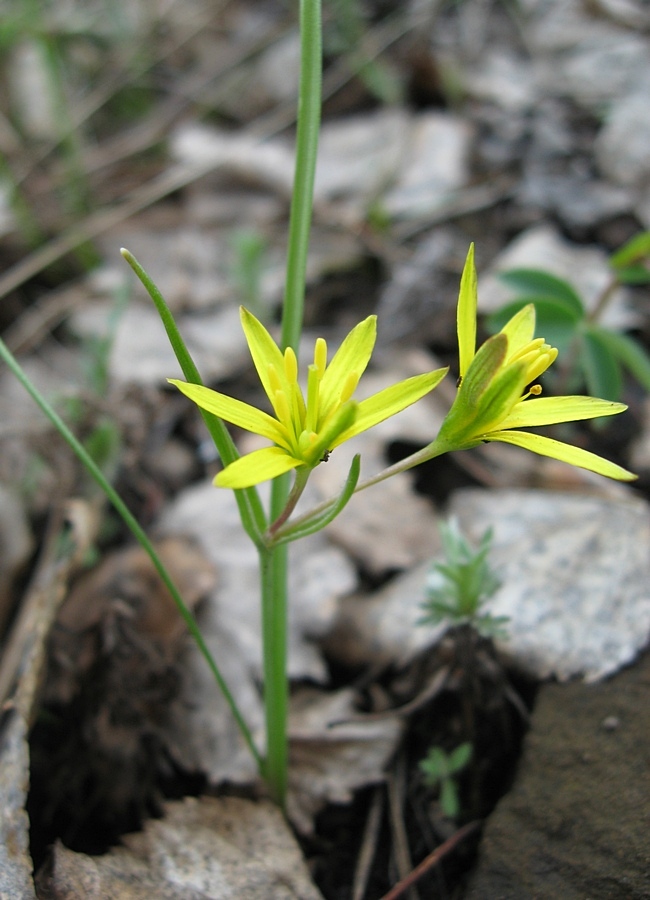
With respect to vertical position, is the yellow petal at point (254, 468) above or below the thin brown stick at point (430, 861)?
above

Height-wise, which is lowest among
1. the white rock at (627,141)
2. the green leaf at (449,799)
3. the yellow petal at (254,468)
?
the green leaf at (449,799)

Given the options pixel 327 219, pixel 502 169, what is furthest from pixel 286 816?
pixel 502 169

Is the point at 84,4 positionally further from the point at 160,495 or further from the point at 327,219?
the point at 160,495

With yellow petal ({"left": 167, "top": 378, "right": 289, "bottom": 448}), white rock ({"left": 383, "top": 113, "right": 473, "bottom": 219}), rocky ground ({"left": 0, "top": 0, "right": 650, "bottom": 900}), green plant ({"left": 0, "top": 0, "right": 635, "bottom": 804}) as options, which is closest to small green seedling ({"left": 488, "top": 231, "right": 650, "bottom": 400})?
rocky ground ({"left": 0, "top": 0, "right": 650, "bottom": 900})

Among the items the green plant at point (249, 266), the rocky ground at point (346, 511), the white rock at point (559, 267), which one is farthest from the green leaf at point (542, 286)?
the green plant at point (249, 266)

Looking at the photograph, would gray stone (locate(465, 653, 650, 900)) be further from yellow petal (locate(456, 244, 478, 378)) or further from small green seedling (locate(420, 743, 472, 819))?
yellow petal (locate(456, 244, 478, 378))

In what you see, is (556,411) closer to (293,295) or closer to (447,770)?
(293,295)

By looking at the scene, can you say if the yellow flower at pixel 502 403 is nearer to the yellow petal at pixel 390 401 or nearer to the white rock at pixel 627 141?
the yellow petal at pixel 390 401
